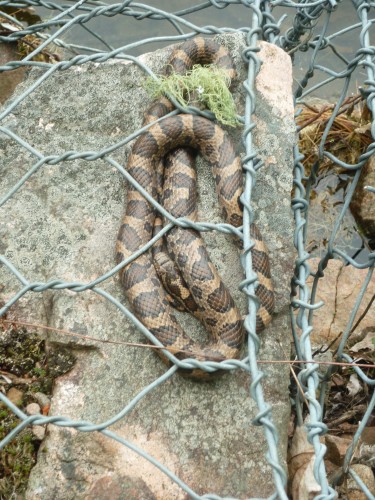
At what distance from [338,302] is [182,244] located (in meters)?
1.79

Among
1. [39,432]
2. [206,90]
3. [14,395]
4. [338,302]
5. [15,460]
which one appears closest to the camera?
[15,460]

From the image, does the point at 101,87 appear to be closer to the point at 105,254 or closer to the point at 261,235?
the point at 105,254

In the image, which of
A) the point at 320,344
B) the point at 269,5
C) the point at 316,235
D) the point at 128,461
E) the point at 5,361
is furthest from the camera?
the point at 316,235

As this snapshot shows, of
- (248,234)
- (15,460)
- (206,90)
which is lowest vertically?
(15,460)

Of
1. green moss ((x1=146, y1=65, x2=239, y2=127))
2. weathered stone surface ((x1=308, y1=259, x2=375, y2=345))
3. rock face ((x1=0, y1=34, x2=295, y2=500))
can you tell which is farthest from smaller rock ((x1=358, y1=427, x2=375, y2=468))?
green moss ((x1=146, y1=65, x2=239, y2=127))

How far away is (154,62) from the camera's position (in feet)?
13.7

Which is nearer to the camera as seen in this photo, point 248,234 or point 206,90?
point 248,234

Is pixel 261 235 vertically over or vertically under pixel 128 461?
over

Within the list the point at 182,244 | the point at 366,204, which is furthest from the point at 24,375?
the point at 366,204

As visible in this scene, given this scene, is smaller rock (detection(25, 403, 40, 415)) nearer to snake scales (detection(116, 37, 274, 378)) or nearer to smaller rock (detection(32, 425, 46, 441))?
smaller rock (detection(32, 425, 46, 441))

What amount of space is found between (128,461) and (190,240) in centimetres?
115

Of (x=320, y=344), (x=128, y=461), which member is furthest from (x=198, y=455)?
(x=320, y=344)

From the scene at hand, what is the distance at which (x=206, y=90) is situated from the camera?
3744 millimetres

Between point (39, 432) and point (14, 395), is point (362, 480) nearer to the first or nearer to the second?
point (39, 432)
